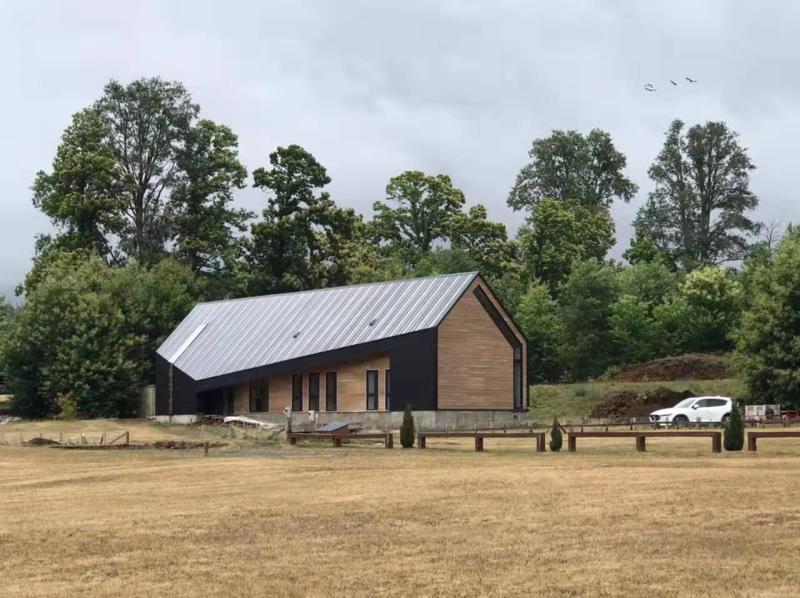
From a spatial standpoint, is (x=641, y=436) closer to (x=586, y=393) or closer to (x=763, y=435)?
(x=763, y=435)

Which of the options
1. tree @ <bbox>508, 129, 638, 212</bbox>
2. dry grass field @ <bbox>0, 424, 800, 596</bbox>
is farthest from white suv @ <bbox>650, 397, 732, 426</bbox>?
tree @ <bbox>508, 129, 638, 212</bbox>

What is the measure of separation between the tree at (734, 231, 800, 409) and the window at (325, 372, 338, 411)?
2024 centimetres

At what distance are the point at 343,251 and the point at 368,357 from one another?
33146mm

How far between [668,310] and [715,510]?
206ft

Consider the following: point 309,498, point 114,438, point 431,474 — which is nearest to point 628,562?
point 309,498

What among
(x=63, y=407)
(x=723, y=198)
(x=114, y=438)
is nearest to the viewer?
(x=114, y=438)

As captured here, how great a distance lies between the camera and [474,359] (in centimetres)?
6197


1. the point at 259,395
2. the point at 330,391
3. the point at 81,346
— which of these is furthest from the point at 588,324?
the point at 81,346

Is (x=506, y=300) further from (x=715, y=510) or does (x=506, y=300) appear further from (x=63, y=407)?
(x=715, y=510)

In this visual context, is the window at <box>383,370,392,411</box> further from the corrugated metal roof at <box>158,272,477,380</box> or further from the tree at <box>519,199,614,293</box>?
the tree at <box>519,199,614,293</box>

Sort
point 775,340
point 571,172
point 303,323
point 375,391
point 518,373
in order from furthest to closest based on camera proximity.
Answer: point 571,172 → point 303,323 → point 518,373 → point 375,391 → point 775,340

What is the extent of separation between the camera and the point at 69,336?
237 feet

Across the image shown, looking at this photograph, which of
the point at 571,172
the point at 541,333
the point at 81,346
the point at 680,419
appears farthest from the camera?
the point at 571,172

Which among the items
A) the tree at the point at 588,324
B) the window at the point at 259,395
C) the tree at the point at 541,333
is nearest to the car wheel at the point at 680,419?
the window at the point at 259,395
